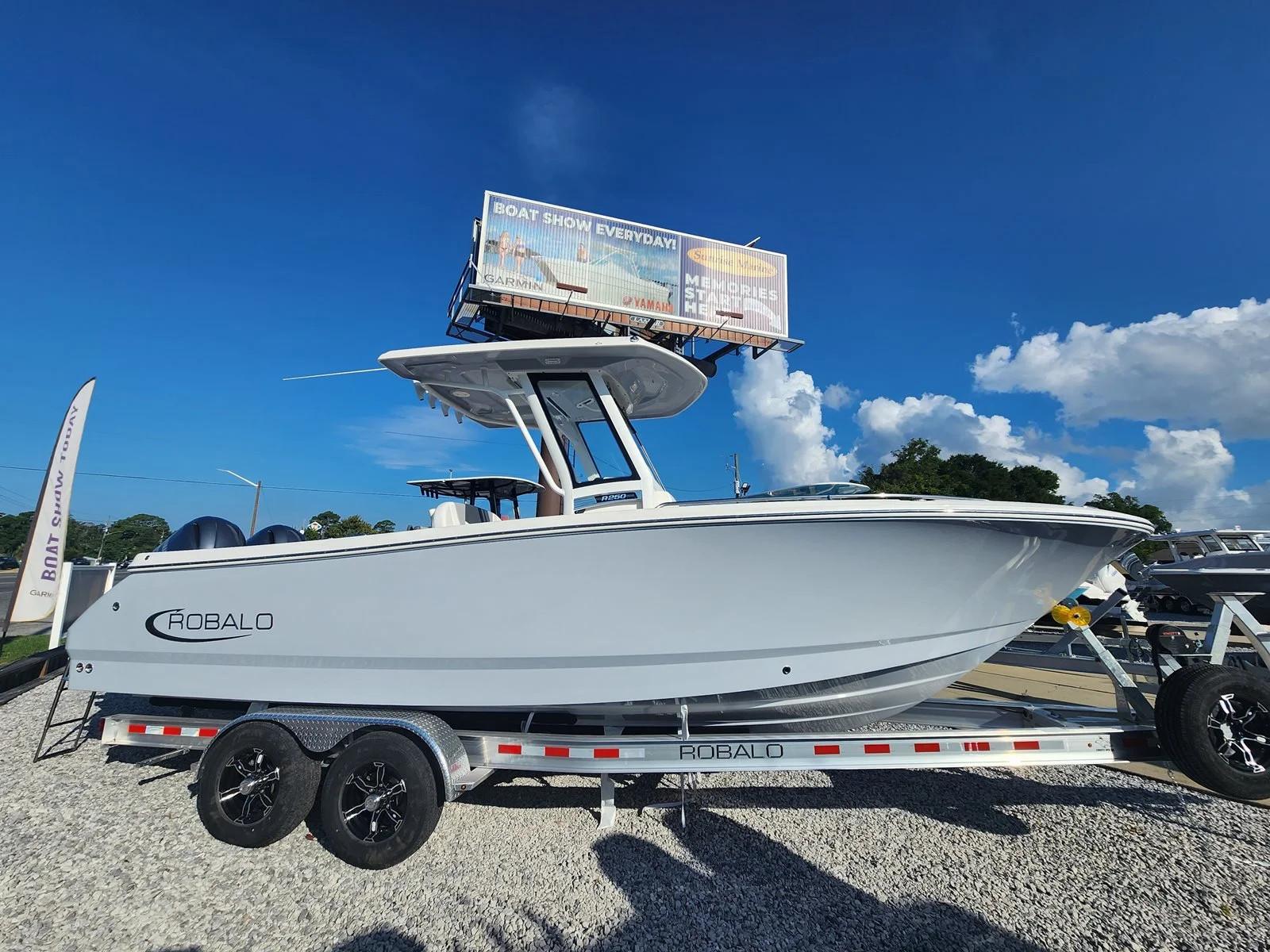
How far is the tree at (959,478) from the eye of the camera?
29125mm

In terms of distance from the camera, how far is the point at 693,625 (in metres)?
2.93

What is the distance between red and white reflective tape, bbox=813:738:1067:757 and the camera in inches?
113

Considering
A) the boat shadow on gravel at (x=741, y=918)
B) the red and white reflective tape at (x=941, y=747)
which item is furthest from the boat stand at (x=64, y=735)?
the red and white reflective tape at (x=941, y=747)

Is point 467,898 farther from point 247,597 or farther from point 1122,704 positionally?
point 1122,704

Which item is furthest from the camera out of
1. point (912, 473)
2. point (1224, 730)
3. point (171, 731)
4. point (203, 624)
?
point (912, 473)

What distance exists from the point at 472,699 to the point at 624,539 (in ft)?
4.01

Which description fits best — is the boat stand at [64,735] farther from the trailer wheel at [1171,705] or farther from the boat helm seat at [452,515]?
the trailer wheel at [1171,705]

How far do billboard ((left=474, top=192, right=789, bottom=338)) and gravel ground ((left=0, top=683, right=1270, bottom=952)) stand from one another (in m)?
16.4

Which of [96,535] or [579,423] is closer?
[579,423]

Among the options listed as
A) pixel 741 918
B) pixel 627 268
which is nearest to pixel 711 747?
pixel 741 918

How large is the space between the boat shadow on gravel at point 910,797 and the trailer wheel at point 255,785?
1.03 metres

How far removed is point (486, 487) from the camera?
5145mm

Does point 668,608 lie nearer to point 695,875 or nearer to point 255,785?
point 695,875

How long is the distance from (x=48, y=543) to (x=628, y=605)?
20.2 ft
